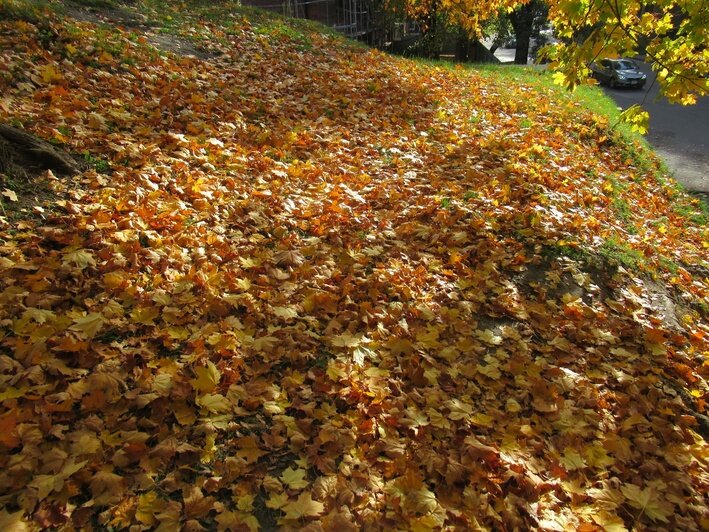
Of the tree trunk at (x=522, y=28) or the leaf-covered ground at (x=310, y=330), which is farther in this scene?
the tree trunk at (x=522, y=28)

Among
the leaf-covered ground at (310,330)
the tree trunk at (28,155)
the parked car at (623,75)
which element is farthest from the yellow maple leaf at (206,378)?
the parked car at (623,75)

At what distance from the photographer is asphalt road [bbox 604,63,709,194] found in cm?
1120

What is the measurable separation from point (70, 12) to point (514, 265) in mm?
8384

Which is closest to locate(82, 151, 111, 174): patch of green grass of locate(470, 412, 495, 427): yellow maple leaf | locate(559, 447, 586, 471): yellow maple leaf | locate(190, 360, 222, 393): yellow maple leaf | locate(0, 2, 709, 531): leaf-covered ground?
locate(0, 2, 709, 531): leaf-covered ground

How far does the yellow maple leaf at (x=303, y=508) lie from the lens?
2205 mm

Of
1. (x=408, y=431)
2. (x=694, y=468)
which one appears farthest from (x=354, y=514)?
(x=694, y=468)

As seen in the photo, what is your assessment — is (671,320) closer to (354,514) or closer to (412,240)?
(412,240)

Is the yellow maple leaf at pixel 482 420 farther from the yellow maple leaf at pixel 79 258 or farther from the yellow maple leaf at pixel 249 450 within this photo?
the yellow maple leaf at pixel 79 258

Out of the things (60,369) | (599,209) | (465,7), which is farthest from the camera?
(465,7)

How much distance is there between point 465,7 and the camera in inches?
579

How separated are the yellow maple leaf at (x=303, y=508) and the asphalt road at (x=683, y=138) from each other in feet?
31.1

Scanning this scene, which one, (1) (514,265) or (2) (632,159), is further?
(2) (632,159)

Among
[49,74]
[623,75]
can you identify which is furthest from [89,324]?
[623,75]

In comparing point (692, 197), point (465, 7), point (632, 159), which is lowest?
point (692, 197)
